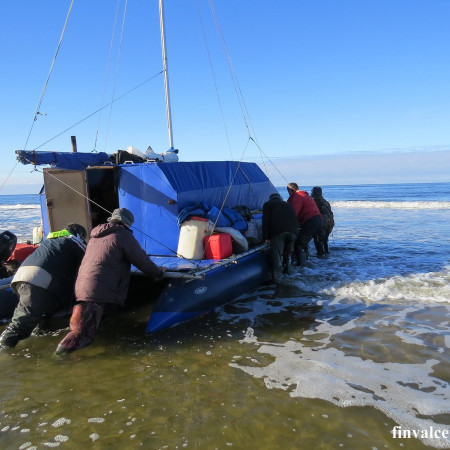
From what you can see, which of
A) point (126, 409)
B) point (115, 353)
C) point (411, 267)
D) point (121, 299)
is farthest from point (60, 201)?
point (411, 267)

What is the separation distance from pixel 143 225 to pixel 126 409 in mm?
4226

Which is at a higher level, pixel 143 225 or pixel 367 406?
pixel 143 225

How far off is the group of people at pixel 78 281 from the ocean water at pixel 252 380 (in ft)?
1.16

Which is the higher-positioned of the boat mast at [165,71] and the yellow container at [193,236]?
the boat mast at [165,71]

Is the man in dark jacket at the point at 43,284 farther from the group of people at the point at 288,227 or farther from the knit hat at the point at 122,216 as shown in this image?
the group of people at the point at 288,227

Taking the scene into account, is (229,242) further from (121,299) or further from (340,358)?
(340,358)

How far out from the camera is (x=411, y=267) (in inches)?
368

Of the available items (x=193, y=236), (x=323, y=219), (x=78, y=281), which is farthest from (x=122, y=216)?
(x=323, y=219)

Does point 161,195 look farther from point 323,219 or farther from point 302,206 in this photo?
point 323,219

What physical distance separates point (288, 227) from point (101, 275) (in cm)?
427

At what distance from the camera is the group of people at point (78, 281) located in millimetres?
4906

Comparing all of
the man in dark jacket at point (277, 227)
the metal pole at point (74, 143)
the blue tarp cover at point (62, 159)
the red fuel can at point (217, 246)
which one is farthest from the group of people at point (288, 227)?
the metal pole at point (74, 143)

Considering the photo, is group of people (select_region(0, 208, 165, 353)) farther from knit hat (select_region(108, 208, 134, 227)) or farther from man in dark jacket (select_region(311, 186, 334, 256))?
man in dark jacket (select_region(311, 186, 334, 256))

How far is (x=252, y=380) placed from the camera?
4184 millimetres
